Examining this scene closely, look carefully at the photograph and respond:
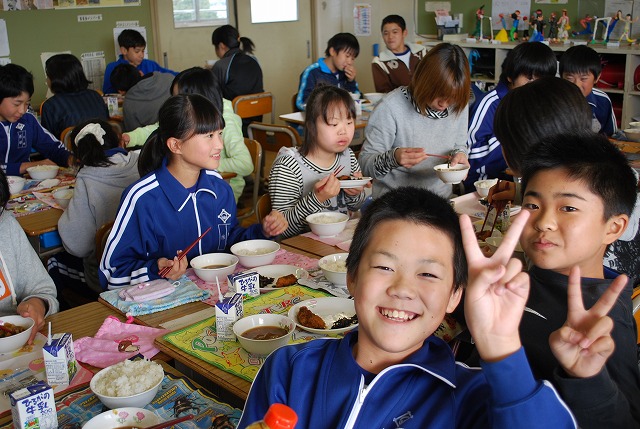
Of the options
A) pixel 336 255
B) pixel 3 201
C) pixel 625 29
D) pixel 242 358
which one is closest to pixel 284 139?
pixel 336 255

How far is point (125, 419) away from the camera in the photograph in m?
1.38

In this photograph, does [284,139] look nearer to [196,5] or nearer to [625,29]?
[196,5]

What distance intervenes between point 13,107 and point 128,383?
3.01 metres

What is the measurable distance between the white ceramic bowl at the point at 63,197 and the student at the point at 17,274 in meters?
1.00

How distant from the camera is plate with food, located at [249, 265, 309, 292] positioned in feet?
6.82

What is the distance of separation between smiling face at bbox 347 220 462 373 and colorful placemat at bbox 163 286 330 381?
467 millimetres

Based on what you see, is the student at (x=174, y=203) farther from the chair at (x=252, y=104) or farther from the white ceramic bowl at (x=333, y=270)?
the chair at (x=252, y=104)

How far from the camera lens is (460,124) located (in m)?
3.41

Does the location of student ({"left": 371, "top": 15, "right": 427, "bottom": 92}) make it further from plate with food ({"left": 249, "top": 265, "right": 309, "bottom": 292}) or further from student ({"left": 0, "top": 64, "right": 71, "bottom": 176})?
plate with food ({"left": 249, "top": 265, "right": 309, "bottom": 292})

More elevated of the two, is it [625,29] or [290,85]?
[625,29]

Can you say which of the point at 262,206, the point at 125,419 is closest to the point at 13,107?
the point at 262,206

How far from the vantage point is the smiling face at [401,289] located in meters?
1.17

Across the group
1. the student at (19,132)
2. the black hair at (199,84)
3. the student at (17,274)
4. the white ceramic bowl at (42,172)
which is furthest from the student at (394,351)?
the student at (19,132)

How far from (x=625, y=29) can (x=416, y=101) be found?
405 centimetres
